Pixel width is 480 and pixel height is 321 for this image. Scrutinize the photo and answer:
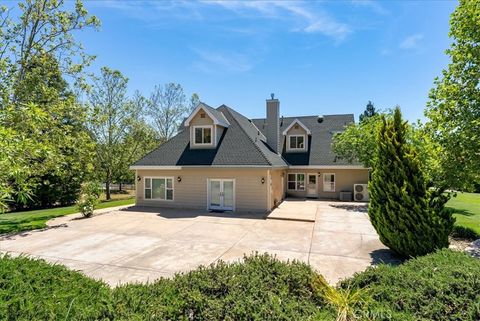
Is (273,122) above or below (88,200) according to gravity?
above

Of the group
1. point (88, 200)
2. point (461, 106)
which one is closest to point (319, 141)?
point (461, 106)

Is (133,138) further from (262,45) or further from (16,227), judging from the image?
(262,45)

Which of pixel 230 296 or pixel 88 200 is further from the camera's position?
pixel 88 200

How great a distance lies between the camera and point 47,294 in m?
3.31

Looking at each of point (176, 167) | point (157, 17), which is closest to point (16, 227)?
point (176, 167)

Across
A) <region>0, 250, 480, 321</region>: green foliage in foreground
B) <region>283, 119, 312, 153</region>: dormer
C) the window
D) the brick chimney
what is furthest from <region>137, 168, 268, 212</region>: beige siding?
<region>0, 250, 480, 321</region>: green foliage in foreground

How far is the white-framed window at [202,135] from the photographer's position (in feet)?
58.5

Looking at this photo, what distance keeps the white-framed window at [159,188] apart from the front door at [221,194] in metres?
3.04

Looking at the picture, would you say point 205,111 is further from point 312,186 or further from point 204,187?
point 312,186

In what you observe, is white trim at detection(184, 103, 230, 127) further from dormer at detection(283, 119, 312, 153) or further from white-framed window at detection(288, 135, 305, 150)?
white-framed window at detection(288, 135, 305, 150)

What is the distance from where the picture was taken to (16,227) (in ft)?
40.2

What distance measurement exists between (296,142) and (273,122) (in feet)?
13.3

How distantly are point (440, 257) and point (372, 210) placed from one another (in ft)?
11.6

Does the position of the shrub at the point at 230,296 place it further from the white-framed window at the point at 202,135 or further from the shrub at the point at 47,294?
the white-framed window at the point at 202,135
